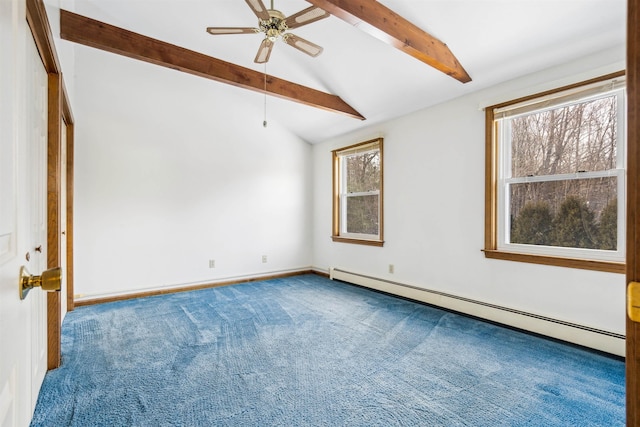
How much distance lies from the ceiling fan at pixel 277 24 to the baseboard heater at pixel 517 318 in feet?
8.87

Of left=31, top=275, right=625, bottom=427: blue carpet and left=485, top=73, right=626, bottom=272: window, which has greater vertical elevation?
left=485, top=73, right=626, bottom=272: window

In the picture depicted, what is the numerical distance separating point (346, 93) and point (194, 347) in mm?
3148

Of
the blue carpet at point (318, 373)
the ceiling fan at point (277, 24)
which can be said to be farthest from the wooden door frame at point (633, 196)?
the ceiling fan at point (277, 24)

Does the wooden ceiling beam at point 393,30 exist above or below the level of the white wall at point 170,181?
above

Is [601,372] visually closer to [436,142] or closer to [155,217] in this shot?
[436,142]

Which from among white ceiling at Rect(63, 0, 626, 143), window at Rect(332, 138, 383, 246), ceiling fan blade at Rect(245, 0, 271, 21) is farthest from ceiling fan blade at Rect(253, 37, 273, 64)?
window at Rect(332, 138, 383, 246)

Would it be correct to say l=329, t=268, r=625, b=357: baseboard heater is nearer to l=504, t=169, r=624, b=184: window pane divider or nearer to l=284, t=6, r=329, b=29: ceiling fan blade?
l=504, t=169, r=624, b=184: window pane divider

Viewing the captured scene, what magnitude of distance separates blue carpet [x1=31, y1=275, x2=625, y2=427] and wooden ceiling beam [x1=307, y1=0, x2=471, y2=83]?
2308 millimetres

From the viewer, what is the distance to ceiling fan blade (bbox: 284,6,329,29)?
2.09 meters

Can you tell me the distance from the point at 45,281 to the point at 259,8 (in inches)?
80.9

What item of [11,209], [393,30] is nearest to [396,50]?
[393,30]

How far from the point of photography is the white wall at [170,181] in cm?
366

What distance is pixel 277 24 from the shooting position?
2.28 m

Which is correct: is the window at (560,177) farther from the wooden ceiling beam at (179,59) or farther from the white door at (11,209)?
the white door at (11,209)
